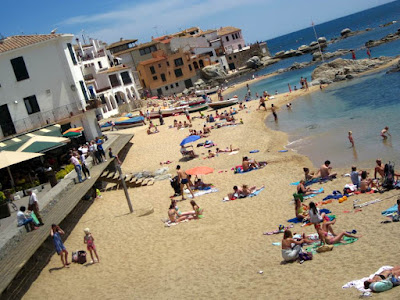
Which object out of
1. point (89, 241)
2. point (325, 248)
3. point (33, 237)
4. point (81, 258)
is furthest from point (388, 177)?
point (33, 237)

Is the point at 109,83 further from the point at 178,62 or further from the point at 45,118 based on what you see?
the point at 45,118

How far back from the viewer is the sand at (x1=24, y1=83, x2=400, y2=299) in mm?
11966

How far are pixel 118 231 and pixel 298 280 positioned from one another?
9054 millimetres

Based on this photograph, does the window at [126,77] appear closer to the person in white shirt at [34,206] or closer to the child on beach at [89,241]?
the person in white shirt at [34,206]

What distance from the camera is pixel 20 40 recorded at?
3406 centimetres

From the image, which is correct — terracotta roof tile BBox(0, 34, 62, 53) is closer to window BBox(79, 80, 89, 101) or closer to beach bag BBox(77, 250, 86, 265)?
window BBox(79, 80, 89, 101)

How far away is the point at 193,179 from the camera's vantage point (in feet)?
84.4

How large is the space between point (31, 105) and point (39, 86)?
1444 millimetres

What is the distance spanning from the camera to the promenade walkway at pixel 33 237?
46.2 ft

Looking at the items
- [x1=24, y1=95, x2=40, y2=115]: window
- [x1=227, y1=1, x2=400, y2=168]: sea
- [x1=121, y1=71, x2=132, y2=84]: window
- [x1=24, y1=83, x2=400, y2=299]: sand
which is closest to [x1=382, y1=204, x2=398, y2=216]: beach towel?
[x1=24, y1=83, x2=400, y2=299]: sand

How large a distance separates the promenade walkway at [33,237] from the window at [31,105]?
12984 mm

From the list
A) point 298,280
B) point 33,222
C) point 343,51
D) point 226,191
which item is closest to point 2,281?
point 33,222

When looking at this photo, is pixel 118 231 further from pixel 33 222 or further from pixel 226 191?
pixel 226 191

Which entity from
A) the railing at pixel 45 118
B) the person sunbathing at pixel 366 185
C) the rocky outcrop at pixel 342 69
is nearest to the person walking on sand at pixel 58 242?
the person sunbathing at pixel 366 185
